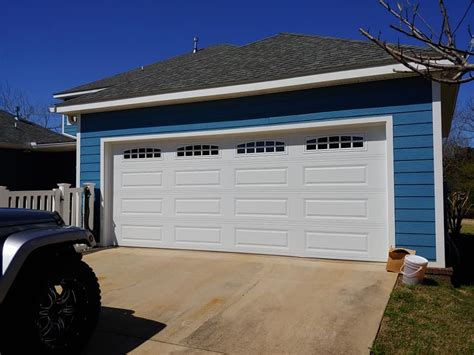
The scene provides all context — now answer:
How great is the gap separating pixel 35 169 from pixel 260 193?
31.7 feet

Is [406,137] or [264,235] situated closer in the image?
[406,137]

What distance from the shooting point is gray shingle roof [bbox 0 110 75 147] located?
12812 mm

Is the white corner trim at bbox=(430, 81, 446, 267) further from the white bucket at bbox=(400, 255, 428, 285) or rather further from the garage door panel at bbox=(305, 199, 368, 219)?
the garage door panel at bbox=(305, 199, 368, 219)

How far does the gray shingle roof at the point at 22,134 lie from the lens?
1281cm

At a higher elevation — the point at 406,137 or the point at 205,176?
the point at 406,137

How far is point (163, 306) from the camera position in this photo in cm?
452

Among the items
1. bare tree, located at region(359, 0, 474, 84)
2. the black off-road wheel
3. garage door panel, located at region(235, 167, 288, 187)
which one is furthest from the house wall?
bare tree, located at region(359, 0, 474, 84)

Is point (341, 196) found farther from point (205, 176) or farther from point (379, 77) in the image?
point (205, 176)

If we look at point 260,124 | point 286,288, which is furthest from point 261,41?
point 286,288

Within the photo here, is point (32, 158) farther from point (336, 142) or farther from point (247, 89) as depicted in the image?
point (336, 142)

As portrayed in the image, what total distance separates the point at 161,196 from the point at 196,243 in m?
1.23

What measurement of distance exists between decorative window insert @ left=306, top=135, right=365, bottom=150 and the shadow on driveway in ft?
13.7

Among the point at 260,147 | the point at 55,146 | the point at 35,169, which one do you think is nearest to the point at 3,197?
the point at 260,147

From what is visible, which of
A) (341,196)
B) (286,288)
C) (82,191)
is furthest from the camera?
(82,191)
